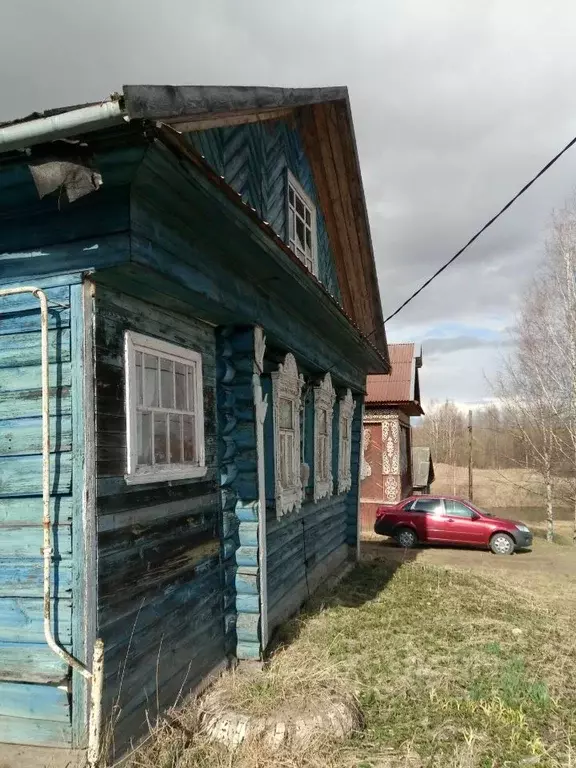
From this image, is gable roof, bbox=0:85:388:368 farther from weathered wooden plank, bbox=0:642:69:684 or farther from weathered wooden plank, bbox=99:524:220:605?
weathered wooden plank, bbox=0:642:69:684

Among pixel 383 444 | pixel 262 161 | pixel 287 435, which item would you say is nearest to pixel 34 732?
pixel 287 435

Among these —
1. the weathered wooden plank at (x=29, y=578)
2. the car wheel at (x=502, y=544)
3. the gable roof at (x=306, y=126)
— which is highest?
the gable roof at (x=306, y=126)

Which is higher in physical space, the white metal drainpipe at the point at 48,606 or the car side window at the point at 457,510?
the white metal drainpipe at the point at 48,606

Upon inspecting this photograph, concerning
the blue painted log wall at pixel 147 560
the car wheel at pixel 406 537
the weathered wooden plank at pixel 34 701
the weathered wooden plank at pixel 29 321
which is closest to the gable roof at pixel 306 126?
the weathered wooden plank at pixel 29 321

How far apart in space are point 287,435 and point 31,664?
387 cm

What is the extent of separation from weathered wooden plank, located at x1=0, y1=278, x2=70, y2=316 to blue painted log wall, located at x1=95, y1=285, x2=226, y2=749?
19 centimetres

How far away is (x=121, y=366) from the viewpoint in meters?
3.70

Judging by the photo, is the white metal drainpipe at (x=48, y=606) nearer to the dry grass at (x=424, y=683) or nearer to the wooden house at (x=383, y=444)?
the dry grass at (x=424, y=683)

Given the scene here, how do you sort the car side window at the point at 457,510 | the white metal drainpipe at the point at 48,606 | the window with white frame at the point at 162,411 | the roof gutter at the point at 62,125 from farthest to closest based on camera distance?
the car side window at the point at 457,510 → the window with white frame at the point at 162,411 → the white metal drainpipe at the point at 48,606 → the roof gutter at the point at 62,125

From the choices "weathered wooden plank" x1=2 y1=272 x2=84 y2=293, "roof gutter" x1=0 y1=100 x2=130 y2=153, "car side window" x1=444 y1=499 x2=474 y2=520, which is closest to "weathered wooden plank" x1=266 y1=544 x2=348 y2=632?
"weathered wooden plank" x1=2 y1=272 x2=84 y2=293

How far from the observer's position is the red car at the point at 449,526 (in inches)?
588

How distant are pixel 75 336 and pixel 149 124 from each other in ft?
4.14

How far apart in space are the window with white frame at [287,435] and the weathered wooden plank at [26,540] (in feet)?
9.70

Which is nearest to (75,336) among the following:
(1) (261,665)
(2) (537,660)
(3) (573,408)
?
(1) (261,665)
